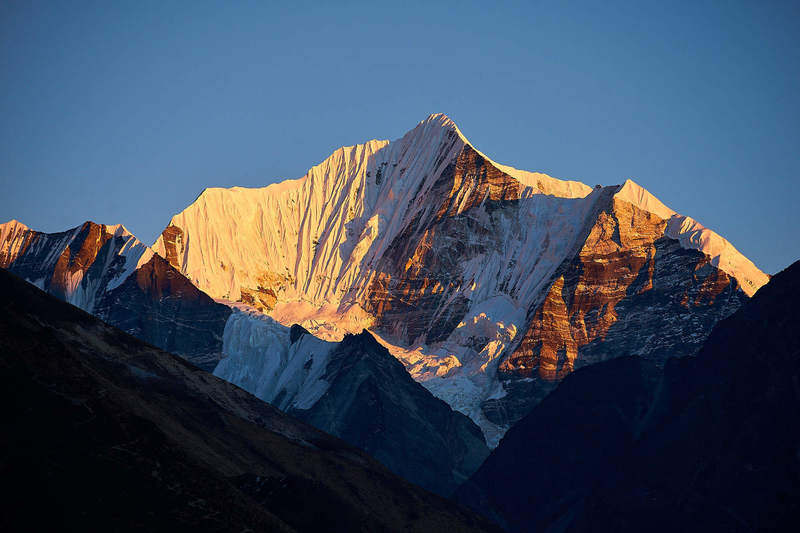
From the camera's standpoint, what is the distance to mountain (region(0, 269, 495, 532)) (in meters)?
96.6

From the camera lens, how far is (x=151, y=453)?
11025 cm

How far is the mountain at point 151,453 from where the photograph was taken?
96562 millimetres

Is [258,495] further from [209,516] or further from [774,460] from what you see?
[774,460]

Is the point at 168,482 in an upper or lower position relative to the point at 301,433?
lower

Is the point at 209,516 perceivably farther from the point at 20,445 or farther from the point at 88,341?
the point at 88,341

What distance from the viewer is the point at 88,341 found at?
168500mm

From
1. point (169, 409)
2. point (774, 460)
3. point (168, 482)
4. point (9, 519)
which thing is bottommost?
point (9, 519)

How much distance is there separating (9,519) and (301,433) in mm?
97484

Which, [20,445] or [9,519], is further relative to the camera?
[20,445]

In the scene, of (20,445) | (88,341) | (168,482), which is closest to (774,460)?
(88,341)

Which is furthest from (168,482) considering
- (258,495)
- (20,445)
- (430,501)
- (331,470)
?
(430,501)

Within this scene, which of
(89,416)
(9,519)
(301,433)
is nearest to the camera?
(9,519)

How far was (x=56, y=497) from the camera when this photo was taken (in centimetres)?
9344

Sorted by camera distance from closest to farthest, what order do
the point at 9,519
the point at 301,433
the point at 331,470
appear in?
the point at 9,519 < the point at 331,470 < the point at 301,433
